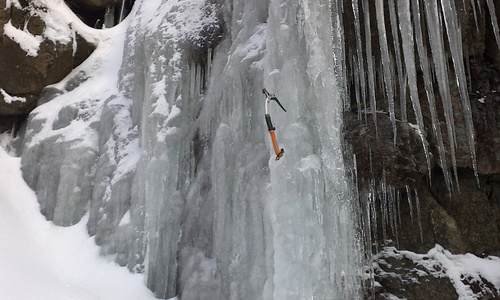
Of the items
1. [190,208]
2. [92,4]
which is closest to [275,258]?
[190,208]

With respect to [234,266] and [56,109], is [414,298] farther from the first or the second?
[56,109]

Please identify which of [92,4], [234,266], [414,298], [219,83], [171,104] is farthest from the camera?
[92,4]

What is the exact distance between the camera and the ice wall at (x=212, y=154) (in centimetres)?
402

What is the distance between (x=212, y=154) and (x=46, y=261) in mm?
3502

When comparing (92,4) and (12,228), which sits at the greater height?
(92,4)

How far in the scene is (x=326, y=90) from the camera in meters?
4.18

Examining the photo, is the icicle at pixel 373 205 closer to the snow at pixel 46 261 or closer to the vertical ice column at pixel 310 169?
the vertical ice column at pixel 310 169

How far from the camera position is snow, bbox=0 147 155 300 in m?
6.03

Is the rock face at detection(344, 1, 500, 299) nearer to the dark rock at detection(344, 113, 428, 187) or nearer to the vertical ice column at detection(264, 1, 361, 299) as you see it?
the dark rock at detection(344, 113, 428, 187)

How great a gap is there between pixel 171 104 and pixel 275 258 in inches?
147

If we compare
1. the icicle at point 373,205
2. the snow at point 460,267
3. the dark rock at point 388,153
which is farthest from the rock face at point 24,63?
the snow at point 460,267

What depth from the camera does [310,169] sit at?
4.00 meters

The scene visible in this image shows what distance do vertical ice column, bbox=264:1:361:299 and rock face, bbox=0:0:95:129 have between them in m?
6.48

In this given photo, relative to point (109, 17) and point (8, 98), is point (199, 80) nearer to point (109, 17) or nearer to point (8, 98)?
point (8, 98)
